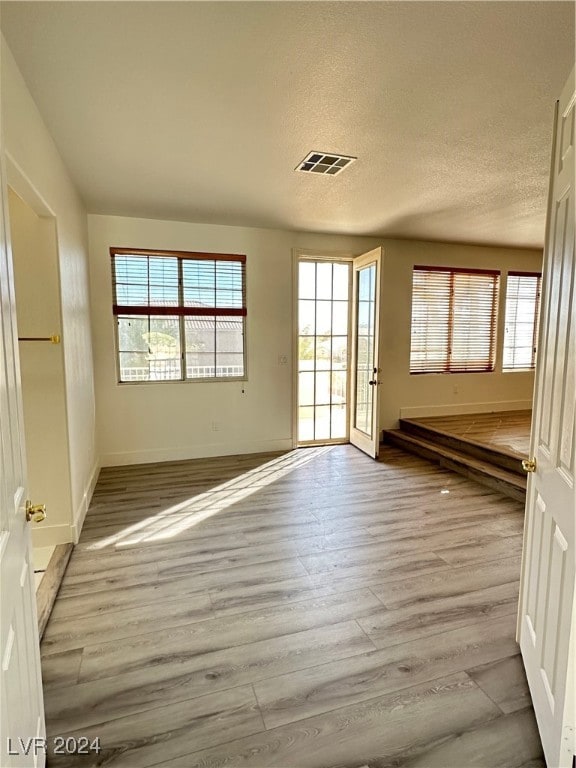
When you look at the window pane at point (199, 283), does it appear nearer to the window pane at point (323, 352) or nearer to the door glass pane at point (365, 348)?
the window pane at point (323, 352)

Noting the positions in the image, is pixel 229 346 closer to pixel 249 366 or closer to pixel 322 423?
pixel 249 366

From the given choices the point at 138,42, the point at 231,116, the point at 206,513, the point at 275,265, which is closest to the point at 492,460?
the point at 206,513

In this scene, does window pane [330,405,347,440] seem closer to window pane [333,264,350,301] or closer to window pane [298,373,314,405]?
window pane [298,373,314,405]

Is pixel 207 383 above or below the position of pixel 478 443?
above

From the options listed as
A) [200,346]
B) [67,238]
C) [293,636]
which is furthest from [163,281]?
[293,636]

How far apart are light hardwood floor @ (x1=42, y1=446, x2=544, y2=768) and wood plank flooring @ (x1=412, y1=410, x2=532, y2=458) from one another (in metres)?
1.02

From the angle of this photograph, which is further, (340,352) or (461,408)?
(461,408)

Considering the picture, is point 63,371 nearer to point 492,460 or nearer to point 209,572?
point 209,572

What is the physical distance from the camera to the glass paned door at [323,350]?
518 centimetres

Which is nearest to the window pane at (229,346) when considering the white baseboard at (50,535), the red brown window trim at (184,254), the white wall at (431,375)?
the red brown window trim at (184,254)

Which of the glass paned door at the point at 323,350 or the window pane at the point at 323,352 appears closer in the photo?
the glass paned door at the point at 323,350

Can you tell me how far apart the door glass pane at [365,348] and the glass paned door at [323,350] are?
21 cm

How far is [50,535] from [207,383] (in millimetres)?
2368

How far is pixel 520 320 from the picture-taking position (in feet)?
19.9
